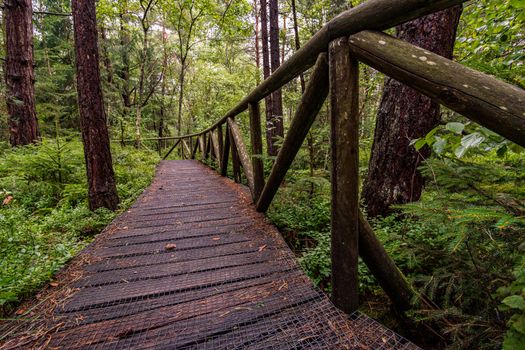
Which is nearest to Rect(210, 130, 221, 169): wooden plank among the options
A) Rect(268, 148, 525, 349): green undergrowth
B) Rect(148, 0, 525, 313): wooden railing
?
Rect(148, 0, 525, 313): wooden railing

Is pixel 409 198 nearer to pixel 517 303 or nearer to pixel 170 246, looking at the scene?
pixel 517 303

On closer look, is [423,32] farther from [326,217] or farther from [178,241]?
[178,241]

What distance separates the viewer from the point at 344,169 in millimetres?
1316

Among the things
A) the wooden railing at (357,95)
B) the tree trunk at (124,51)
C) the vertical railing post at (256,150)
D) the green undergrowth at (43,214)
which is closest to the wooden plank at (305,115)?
the wooden railing at (357,95)

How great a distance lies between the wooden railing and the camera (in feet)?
2.52

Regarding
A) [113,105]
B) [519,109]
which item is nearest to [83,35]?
[519,109]

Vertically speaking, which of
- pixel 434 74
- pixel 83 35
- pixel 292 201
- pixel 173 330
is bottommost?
pixel 173 330

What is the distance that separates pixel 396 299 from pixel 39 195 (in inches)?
230

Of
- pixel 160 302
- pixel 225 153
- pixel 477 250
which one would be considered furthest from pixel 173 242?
pixel 225 153

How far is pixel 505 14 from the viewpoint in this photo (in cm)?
243

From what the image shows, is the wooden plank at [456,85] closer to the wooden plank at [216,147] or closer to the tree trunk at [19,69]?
the wooden plank at [216,147]

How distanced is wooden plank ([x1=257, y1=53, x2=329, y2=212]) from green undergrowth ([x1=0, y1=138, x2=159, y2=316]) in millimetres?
1870

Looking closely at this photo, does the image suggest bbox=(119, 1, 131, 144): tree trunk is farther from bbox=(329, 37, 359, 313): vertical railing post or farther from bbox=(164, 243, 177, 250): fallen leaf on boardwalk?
bbox=(329, 37, 359, 313): vertical railing post

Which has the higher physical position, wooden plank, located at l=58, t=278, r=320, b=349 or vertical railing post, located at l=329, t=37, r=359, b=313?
vertical railing post, located at l=329, t=37, r=359, b=313
